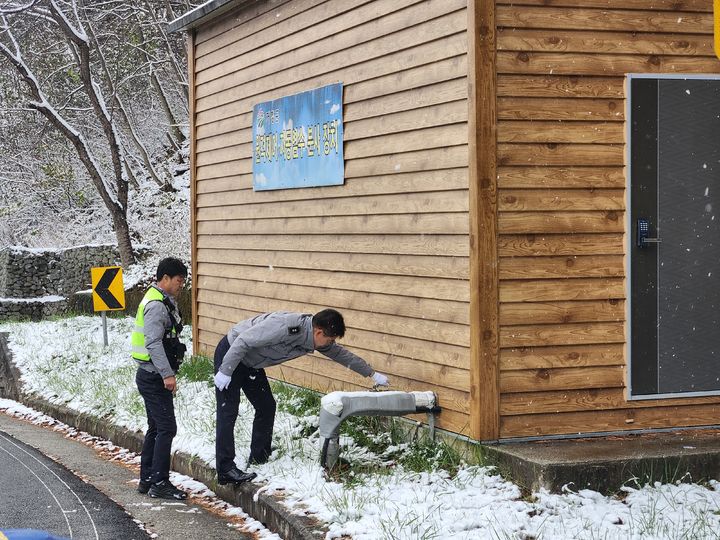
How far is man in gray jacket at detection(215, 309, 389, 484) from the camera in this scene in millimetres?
7648

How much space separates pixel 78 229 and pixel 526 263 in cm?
2686

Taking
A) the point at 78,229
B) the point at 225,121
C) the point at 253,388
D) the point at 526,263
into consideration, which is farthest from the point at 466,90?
the point at 78,229

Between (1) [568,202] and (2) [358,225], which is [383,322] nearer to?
(2) [358,225]

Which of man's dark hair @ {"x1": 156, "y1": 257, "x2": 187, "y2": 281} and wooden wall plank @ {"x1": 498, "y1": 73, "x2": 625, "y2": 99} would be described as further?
man's dark hair @ {"x1": 156, "y1": 257, "x2": 187, "y2": 281}

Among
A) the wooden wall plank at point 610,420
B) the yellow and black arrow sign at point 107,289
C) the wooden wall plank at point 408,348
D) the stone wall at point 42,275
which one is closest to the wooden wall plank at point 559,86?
the wooden wall plank at point 408,348

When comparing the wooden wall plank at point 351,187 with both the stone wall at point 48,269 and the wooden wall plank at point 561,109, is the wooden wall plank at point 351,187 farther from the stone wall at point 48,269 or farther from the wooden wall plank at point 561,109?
the stone wall at point 48,269

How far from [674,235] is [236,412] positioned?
11.7 feet

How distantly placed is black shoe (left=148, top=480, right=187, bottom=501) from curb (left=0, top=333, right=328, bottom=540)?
0.98 ft

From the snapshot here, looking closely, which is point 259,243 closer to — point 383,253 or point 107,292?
point 383,253

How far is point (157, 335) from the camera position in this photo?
8070mm

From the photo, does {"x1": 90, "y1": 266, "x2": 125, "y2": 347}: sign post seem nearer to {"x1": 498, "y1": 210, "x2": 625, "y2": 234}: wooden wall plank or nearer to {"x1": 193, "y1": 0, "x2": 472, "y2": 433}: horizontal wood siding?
{"x1": 193, "y1": 0, "x2": 472, "y2": 433}: horizontal wood siding

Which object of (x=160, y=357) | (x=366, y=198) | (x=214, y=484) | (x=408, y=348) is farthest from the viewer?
(x=366, y=198)

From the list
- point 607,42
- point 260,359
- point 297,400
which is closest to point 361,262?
point 297,400

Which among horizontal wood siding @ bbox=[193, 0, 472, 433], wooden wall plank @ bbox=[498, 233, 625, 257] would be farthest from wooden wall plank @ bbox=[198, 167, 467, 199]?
wooden wall plank @ bbox=[498, 233, 625, 257]
